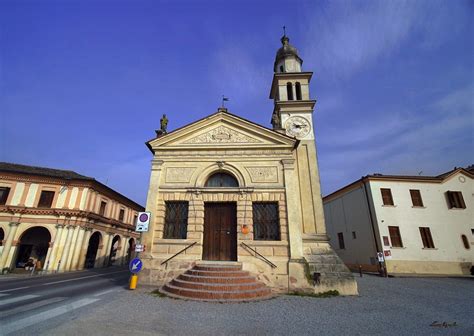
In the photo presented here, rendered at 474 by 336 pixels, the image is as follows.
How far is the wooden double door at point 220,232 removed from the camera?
34.9 ft

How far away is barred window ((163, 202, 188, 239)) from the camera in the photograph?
1102 cm

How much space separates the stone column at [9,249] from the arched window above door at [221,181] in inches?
774

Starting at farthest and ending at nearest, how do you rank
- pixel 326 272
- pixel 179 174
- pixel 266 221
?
pixel 179 174 → pixel 266 221 → pixel 326 272

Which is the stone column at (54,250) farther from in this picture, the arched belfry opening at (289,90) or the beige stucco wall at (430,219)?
the beige stucco wall at (430,219)

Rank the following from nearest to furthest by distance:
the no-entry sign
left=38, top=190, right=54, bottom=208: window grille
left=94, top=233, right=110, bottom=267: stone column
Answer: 1. the no-entry sign
2. left=38, top=190, right=54, bottom=208: window grille
3. left=94, top=233, right=110, bottom=267: stone column

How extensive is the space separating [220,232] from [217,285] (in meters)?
3.05

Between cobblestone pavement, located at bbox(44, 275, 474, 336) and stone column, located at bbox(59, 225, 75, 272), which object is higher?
stone column, located at bbox(59, 225, 75, 272)

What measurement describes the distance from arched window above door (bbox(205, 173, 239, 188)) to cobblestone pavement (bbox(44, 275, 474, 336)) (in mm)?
5764

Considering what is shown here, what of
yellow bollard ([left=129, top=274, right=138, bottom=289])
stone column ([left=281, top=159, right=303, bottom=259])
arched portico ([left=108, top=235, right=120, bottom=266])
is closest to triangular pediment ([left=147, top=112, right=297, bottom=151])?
stone column ([left=281, top=159, right=303, bottom=259])

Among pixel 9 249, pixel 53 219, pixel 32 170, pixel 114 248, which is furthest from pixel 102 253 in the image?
pixel 32 170

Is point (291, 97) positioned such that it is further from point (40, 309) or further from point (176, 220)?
point (40, 309)

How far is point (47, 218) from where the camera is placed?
19938 millimetres

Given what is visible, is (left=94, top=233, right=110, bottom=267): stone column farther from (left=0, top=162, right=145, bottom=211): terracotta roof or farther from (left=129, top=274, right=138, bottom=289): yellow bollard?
(left=129, top=274, right=138, bottom=289): yellow bollard

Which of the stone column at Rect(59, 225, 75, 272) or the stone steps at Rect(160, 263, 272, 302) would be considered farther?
the stone column at Rect(59, 225, 75, 272)
